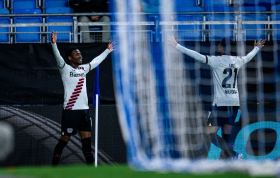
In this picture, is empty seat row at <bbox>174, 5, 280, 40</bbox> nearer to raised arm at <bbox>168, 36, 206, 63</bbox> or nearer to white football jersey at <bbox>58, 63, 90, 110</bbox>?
raised arm at <bbox>168, 36, 206, 63</bbox>

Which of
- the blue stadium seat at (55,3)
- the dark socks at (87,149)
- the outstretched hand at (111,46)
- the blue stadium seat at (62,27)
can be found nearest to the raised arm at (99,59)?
the outstretched hand at (111,46)

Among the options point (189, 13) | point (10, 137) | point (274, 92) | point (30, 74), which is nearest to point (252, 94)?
point (274, 92)

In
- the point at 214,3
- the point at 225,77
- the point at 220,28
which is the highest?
the point at 214,3

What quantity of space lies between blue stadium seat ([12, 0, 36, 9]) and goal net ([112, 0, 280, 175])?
3.80 m

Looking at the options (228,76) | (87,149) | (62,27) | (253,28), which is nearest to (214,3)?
(253,28)

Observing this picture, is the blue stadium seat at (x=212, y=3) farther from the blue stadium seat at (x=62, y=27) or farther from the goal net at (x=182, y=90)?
the blue stadium seat at (x=62, y=27)

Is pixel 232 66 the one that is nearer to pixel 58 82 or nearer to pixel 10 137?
pixel 58 82

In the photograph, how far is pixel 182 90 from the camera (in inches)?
277

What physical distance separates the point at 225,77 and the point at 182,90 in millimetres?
1103

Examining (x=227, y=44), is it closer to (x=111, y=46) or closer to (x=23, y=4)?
(x=111, y=46)

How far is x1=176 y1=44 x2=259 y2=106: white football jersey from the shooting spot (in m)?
6.03

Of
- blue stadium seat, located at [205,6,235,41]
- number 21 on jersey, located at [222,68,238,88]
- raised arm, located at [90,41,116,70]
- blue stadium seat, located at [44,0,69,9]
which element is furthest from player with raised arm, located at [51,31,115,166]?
blue stadium seat, located at [44,0,69,9]

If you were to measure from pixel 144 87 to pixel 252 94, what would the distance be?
2402 mm

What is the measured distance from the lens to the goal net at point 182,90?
592 cm
